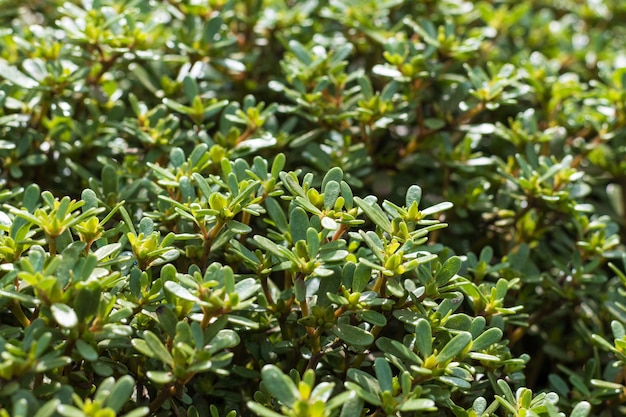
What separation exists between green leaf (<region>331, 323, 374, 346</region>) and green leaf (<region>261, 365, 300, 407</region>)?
232 mm

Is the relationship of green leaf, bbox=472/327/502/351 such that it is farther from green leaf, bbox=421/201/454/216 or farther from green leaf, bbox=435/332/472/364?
green leaf, bbox=421/201/454/216

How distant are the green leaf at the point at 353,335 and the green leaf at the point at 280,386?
0.76 feet

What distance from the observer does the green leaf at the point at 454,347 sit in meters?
1.49

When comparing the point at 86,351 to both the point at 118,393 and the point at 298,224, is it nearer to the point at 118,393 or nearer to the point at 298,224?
the point at 118,393

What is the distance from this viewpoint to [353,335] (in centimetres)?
155

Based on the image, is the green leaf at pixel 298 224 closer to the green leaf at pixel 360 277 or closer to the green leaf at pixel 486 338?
the green leaf at pixel 360 277

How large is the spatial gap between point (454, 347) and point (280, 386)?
397mm

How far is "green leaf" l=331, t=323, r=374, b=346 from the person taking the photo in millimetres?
1533

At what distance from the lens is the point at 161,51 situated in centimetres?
247

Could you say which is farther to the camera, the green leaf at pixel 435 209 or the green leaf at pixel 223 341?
the green leaf at pixel 435 209

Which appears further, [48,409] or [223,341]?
[223,341]

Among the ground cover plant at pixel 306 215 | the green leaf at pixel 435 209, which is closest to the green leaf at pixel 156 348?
the ground cover plant at pixel 306 215

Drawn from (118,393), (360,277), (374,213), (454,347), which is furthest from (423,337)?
(118,393)

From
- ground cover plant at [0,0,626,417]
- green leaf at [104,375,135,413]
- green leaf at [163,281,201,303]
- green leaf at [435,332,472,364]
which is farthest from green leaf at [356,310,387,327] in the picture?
green leaf at [104,375,135,413]
